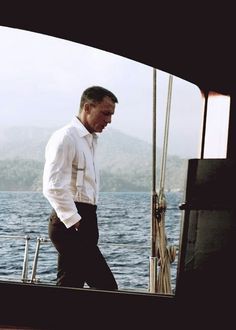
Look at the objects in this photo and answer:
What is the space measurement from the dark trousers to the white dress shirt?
6 centimetres

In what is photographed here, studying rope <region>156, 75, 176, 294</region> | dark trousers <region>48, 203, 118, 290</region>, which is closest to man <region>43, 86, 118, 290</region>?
dark trousers <region>48, 203, 118, 290</region>

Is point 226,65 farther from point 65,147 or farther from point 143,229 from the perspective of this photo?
point 143,229

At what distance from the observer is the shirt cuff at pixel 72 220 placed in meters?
2.58

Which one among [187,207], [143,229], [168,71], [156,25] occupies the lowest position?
[143,229]

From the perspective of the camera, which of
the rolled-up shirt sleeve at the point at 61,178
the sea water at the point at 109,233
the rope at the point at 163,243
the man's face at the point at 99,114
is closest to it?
the rolled-up shirt sleeve at the point at 61,178

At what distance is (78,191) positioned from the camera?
266cm

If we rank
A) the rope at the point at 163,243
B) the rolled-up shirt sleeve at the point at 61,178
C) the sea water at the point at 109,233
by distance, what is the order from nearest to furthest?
the rolled-up shirt sleeve at the point at 61,178 < the rope at the point at 163,243 < the sea water at the point at 109,233

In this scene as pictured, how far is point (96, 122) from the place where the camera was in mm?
2725

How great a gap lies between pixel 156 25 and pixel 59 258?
1111 millimetres

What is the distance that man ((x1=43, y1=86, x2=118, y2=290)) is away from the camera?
8.54 ft

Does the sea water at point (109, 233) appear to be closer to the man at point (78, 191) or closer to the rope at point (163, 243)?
the rope at point (163, 243)

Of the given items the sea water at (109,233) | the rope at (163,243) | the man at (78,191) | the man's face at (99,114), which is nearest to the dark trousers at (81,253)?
the man at (78,191)

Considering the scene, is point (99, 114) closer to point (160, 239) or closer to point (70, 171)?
point (70, 171)

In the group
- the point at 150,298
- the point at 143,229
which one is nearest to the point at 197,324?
the point at 150,298
